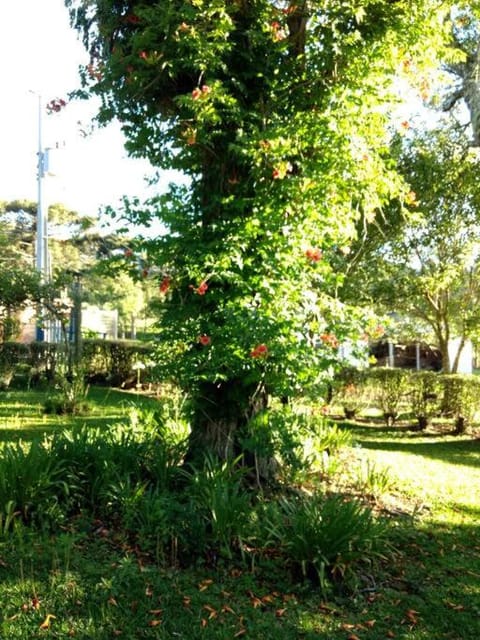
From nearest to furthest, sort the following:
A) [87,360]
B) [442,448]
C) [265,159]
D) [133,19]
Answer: [265,159] < [133,19] < [442,448] < [87,360]

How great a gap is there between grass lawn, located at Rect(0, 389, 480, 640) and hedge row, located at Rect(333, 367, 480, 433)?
6982 millimetres

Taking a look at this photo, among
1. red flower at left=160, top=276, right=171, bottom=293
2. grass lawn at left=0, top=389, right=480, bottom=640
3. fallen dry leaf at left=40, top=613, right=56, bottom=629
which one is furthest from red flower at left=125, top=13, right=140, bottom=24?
fallen dry leaf at left=40, top=613, right=56, bottom=629

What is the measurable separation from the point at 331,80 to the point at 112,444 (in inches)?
142

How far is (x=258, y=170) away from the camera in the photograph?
512cm

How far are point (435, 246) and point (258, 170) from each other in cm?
809

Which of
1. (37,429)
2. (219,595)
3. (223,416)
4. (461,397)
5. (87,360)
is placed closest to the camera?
(219,595)

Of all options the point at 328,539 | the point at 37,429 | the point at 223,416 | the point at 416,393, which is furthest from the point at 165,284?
the point at 416,393

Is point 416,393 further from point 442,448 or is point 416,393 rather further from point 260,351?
point 260,351

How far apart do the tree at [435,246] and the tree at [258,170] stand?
17.4 ft

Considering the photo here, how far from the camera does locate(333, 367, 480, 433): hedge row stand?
38.3 feet

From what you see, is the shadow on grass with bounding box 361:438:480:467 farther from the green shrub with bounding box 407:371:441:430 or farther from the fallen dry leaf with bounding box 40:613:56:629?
the fallen dry leaf with bounding box 40:613:56:629

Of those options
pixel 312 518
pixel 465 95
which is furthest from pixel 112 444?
pixel 465 95

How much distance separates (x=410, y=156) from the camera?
11211 millimetres

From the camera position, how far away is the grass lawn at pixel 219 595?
3299mm
